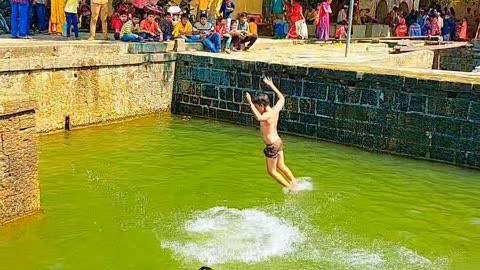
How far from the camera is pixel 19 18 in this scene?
14.2 m

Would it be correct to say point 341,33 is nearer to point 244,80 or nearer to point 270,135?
point 244,80

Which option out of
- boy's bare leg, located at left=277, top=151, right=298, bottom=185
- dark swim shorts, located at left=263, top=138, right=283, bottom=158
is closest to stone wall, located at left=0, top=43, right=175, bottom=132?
dark swim shorts, located at left=263, top=138, right=283, bottom=158

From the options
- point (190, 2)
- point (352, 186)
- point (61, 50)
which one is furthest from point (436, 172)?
point (190, 2)

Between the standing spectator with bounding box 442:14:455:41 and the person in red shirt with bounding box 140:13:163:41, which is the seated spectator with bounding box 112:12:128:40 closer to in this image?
the person in red shirt with bounding box 140:13:163:41

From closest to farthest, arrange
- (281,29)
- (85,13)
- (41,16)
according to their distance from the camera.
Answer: (41,16) < (85,13) < (281,29)

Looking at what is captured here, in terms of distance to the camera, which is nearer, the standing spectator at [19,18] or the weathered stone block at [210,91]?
the standing spectator at [19,18]

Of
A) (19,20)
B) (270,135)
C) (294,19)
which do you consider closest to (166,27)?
(19,20)

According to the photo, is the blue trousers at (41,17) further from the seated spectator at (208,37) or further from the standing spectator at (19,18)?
the seated spectator at (208,37)

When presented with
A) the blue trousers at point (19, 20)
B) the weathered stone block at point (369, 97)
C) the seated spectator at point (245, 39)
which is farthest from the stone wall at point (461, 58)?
the blue trousers at point (19, 20)

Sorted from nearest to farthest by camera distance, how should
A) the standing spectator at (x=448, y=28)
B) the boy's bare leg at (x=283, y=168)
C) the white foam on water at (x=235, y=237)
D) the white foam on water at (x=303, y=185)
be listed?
the white foam on water at (x=235, y=237) < the boy's bare leg at (x=283, y=168) < the white foam on water at (x=303, y=185) < the standing spectator at (x=448, y=28)

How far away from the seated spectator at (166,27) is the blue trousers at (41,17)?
315cm

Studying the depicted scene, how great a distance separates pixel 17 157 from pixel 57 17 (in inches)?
360

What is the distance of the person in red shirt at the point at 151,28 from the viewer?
48.0 feet

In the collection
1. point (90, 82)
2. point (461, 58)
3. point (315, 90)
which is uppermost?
point (461, 58)
